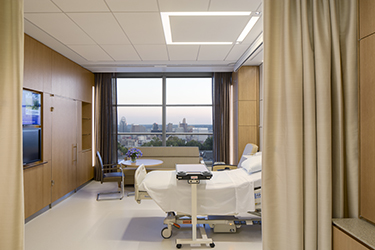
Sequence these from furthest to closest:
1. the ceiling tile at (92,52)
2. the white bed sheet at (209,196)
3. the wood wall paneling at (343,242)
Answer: the ceiling tile at (92,52)
the white bed sheet at (209,196)
the wood wall paneling at (343,242)

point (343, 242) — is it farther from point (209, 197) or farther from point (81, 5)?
point (81, 5)

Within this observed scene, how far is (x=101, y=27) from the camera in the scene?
3135mm

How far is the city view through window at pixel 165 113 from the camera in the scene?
258 inches

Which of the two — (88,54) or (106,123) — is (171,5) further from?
(106,123)

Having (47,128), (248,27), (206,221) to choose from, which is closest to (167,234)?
(206,221)

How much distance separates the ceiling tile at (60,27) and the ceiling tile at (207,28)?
1.34 meters

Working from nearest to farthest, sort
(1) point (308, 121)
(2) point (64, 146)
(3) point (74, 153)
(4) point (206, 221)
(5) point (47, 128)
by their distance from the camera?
(1) point (308, 121)
(4) point (206, 221)
(5) point (47, 128)
(2) point (64, 146)
(3) point (74, 153)

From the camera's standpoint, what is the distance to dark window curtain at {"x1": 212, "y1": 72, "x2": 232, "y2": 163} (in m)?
Answer: 6.29

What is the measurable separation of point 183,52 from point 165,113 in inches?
97.7

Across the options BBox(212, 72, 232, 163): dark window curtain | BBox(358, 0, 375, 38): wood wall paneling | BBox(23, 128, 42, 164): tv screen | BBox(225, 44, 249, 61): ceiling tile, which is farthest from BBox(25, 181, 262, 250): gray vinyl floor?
BBox(225, 44, 249, 61): ceiling tile

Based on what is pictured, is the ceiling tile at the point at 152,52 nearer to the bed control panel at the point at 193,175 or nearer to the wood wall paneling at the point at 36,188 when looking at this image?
the bed control panel at the point at 193,175

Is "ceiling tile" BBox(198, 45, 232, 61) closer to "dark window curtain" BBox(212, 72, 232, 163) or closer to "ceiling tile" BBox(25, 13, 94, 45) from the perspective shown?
"dark window curtain" BBox(212, 72, 232, 163)

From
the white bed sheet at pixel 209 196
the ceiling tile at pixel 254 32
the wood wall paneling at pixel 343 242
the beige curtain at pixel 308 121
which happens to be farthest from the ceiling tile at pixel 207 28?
the wood wall paneling at pixel 343 242

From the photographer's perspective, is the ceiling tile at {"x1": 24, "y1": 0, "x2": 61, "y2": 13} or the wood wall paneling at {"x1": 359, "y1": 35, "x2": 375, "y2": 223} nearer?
the wood wall paneling at {"x1": 359, "y1": 35, "x2": 375, "y2": 223}
